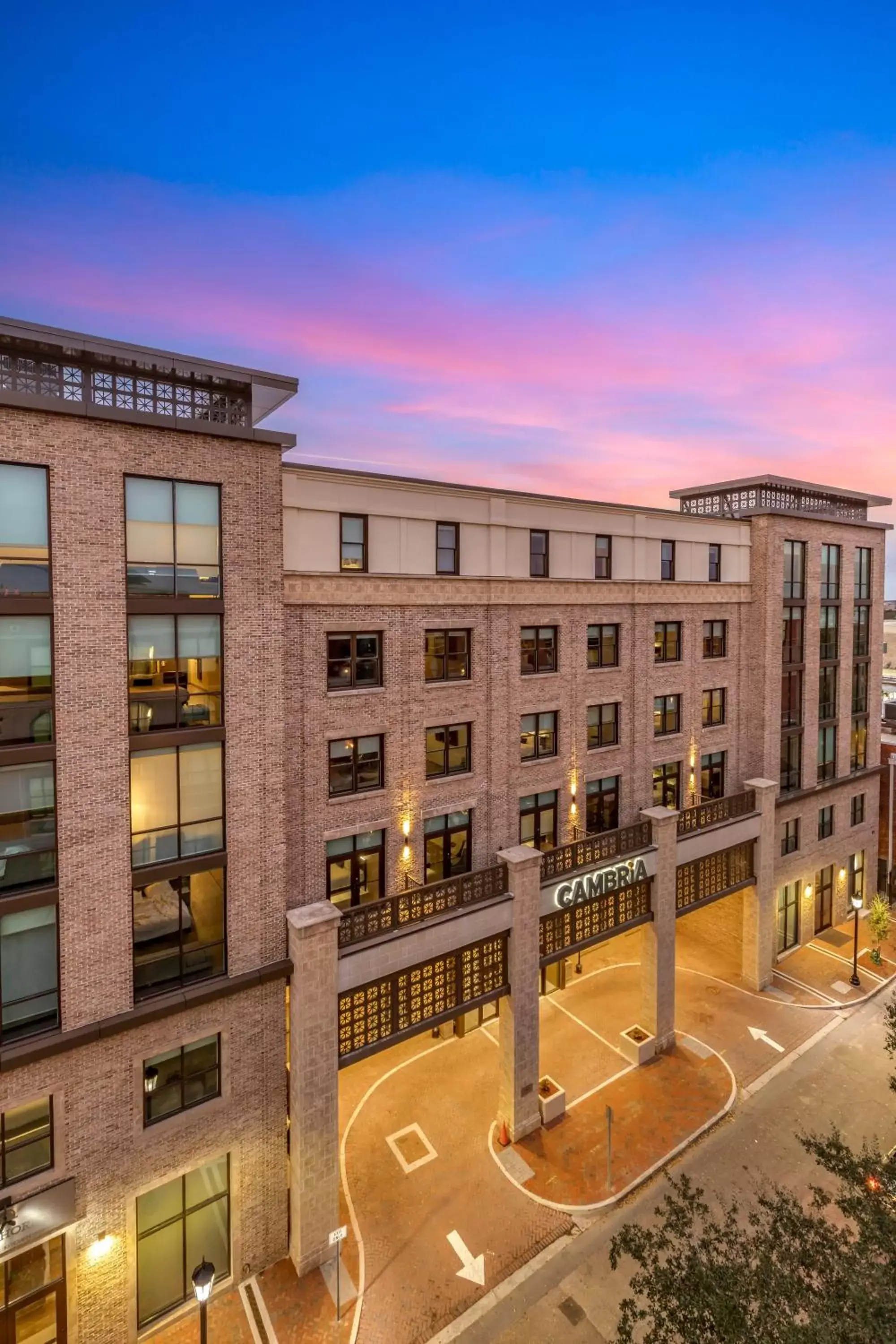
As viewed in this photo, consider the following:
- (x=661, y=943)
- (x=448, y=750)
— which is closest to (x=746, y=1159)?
(x=661, y=943)

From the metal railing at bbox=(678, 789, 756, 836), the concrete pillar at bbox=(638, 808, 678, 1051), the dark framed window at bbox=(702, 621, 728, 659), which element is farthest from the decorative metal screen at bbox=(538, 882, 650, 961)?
the dark framed window at bbox=(702, 621, 728, 659)

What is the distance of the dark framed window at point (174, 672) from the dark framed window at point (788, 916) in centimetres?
2773

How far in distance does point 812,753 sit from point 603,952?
14009mm

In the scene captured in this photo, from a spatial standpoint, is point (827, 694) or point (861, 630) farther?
point (861, 630)

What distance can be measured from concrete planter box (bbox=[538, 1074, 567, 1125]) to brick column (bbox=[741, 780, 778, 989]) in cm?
1154

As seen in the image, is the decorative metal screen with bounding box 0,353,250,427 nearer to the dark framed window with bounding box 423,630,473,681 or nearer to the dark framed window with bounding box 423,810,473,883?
the dark framed window with bounding box 423,630,473,681

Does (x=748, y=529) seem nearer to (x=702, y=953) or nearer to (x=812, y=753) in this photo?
(x=812, y=753)

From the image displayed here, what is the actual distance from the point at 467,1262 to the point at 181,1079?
28.4 ft

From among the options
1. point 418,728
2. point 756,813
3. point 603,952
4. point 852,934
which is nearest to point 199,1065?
point 418,728

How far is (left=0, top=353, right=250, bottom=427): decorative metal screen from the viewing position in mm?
13672

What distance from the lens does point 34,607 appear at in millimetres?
13445

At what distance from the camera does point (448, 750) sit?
21281mm

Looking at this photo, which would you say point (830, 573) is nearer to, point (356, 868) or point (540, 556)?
point (540, 556)

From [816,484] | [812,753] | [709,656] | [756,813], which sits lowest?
[756,813]
